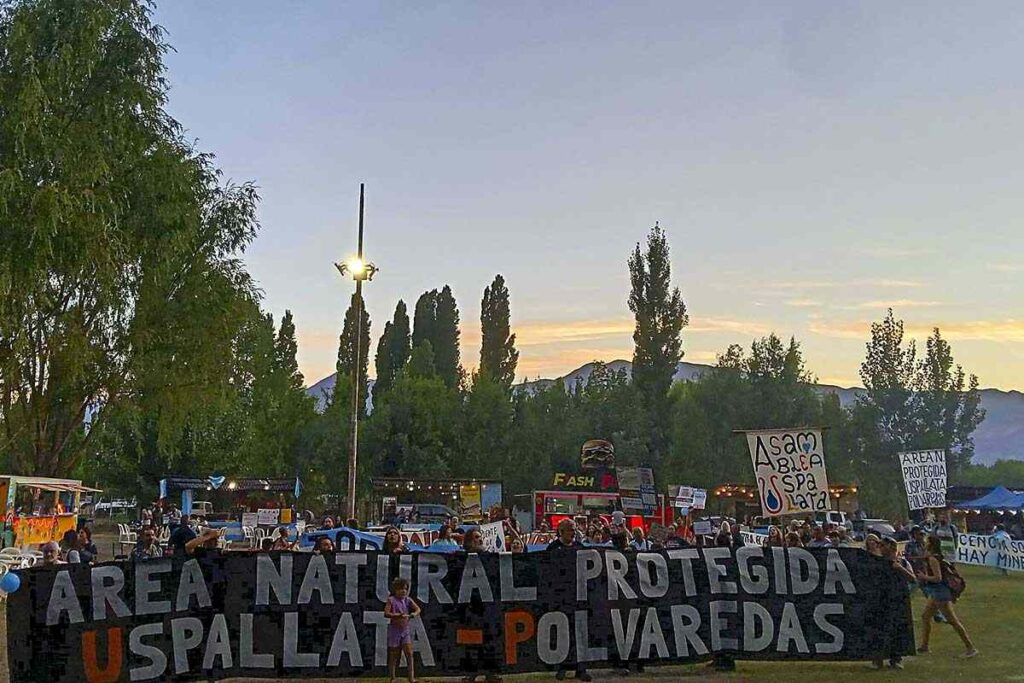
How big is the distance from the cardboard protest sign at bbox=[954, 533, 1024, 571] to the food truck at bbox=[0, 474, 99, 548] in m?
26.9

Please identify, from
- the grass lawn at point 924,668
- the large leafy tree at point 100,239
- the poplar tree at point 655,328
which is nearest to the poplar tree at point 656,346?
the poplar tree at point 655,328

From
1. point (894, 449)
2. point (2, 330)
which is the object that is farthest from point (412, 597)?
point (894, 449)

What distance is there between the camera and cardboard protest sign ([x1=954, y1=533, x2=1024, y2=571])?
2995 centimetres

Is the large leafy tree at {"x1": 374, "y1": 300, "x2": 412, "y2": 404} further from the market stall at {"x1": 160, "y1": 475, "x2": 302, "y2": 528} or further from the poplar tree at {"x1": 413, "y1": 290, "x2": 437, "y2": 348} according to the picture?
the market stall at {"x1": 160, "y1": 475, "x2": 302, "y2": 528}

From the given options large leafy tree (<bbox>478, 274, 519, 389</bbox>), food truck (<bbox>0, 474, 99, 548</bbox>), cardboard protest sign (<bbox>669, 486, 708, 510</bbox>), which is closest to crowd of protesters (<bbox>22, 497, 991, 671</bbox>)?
food truck (<bbox>0, 474, 99, 548</bbox>)

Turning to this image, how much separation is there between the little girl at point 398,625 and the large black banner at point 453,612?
0.52m

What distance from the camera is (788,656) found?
41.4 feet

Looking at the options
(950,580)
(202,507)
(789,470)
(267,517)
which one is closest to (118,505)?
(202,507)

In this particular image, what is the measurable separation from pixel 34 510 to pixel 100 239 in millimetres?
9272

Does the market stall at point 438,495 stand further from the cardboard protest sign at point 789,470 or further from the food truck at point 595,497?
the cardboard protest sign at point 789,470

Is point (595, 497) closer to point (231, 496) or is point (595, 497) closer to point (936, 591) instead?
point (231, 496)

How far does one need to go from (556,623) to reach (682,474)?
192 feet

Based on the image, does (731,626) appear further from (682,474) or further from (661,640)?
(682,474)

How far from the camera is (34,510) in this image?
29.0 metres
